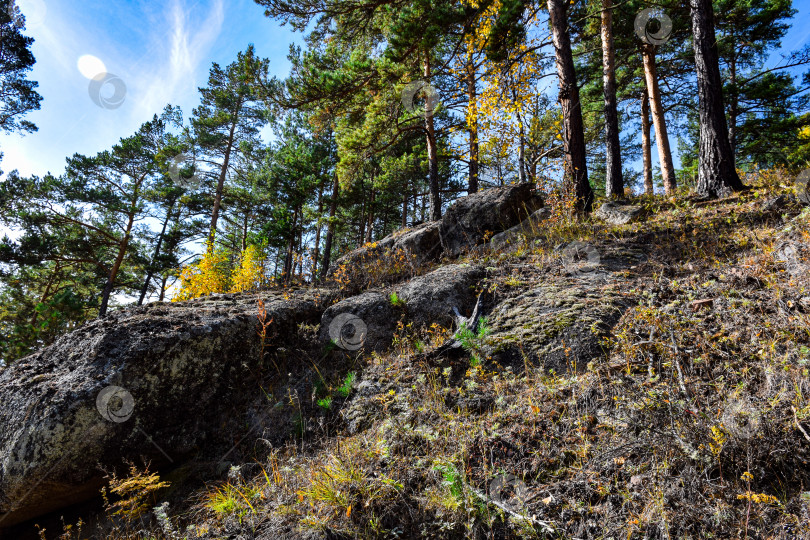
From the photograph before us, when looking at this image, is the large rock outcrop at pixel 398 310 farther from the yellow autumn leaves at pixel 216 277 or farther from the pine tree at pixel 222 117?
the pine tree at pixel 222 117

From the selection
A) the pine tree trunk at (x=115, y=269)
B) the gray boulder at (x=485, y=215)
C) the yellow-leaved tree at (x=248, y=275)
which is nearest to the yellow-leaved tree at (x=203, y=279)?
the yellow-leaved tree at (x=248, y=275)

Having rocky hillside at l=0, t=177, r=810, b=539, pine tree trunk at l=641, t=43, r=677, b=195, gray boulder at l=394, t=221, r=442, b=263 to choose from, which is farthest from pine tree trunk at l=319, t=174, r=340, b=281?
pine tree trunk at l=641, t=43, r=677, b=195

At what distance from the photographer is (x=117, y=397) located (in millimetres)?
3225

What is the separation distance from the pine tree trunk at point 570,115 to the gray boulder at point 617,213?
35 centimetres

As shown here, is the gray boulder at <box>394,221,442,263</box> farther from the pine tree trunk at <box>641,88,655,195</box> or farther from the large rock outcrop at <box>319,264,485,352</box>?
the pine tree trunk at <box>641,88,655,195</box>

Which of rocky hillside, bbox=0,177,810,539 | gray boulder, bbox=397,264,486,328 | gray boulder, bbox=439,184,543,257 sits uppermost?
gray boulder, bbox=439,184,543,257

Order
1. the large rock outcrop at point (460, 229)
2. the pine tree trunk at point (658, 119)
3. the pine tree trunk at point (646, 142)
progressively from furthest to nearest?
the pine tree trunk at point (646, 142), the pine tree trunk at point (658, 119), the large rock outcrop at point (460, 229)

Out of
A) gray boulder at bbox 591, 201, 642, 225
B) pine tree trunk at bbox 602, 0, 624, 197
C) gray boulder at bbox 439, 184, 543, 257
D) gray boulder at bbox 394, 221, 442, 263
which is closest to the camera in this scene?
gray boulder at bbox 591, 201, 642, 225

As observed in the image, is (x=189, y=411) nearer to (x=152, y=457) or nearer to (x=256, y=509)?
(x=152, y=457)

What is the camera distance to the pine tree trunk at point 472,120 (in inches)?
341

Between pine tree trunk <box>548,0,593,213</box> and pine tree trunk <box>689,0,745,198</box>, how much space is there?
179cm

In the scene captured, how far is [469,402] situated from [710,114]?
6.65 meters

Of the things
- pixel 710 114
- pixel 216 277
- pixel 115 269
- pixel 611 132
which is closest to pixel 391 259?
pixel 216 277

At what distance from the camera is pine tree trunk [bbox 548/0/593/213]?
6344 millimetres
